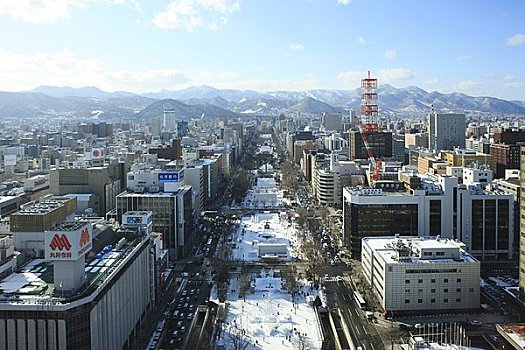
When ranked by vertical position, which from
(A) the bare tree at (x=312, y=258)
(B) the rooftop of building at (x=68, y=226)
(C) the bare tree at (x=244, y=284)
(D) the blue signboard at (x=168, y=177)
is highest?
(D) the blue signboard at (x=168, y=177)

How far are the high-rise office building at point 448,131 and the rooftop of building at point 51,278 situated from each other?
4430 cm

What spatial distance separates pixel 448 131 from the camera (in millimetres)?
55406

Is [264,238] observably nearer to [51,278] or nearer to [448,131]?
[51,278]

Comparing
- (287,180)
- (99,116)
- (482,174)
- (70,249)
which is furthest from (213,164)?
(99,116)

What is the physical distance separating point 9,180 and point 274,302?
2325 centimetres

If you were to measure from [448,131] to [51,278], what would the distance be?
159 ft

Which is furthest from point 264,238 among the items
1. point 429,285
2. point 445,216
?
point 429,285

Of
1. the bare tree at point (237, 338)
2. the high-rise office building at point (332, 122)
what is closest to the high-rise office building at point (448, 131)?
the high-rise office building at point (332, 122)

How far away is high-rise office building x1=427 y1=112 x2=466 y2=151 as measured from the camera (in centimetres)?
5509

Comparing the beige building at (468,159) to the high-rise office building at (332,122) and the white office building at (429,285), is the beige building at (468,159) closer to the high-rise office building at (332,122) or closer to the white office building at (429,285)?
the white office building at (429,285)

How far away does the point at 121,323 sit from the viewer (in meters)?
13.5

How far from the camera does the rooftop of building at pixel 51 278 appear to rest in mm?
11312

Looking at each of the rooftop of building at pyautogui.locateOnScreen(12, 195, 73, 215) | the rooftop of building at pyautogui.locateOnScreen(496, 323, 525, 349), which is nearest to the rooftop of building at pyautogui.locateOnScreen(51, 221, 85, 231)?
the rooftop of building at pyautogui.locateOnScreen(12, 195, 73, 215)

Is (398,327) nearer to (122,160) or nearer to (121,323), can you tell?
(121,323)
